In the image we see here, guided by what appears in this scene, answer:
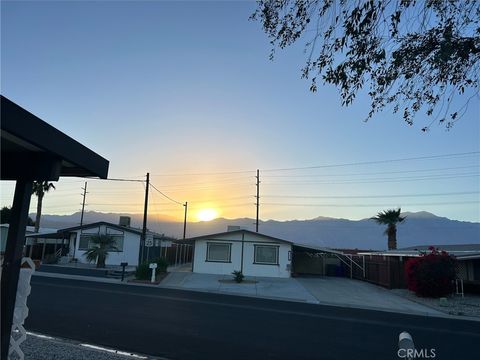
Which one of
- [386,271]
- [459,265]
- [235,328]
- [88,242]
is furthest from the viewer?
[88,242]

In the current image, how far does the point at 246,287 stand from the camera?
985 inches

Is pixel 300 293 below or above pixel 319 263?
below

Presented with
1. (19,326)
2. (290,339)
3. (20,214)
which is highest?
(20,214)

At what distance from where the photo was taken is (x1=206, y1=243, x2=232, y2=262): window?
109 feet

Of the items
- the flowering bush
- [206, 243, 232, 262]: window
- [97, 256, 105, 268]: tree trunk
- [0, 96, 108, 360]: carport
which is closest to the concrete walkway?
the flowering bush

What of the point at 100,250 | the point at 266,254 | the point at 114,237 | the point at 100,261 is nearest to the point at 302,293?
the point at 266,254

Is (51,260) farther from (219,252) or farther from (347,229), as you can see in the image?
(347,229)

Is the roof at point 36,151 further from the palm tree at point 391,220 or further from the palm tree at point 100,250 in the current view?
the palm tree at point 391,220

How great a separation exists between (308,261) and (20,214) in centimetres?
3843

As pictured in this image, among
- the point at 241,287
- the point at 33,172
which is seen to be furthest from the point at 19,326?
the point at 241,287

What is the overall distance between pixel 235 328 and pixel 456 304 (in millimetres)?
13993

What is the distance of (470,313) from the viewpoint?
58.1 feet

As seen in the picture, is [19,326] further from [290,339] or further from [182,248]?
[182,248]

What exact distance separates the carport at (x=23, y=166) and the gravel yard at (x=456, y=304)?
18.0 m
